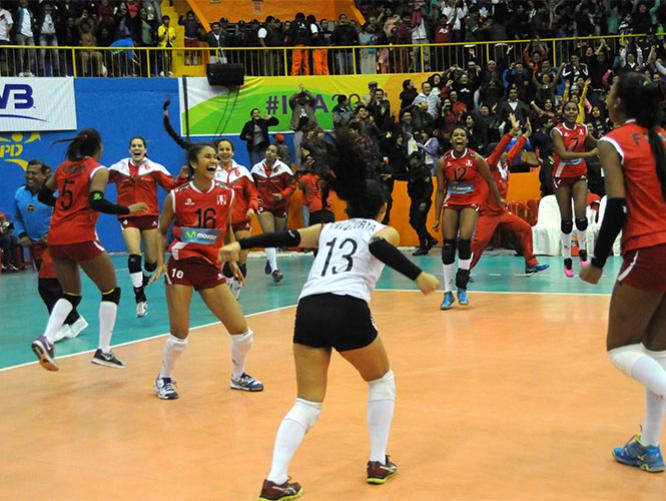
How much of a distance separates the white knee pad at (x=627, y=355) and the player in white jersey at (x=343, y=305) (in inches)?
45.0

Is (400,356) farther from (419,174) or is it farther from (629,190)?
(419,174)

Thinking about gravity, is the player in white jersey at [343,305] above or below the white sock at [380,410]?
above

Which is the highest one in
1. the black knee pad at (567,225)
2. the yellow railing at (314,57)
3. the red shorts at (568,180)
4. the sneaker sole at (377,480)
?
the yellow railing at (314,57)

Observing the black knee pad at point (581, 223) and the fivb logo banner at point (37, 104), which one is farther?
the fivb logo banner at point (37, 104)

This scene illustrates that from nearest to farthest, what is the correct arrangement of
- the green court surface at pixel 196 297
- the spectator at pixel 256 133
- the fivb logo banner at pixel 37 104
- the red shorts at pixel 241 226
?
1. the green court surface at pixel 196 297
2. the red shorts at pixel 241 226
3. the fivb logo banner at pixel 37 104
4. the spectator at pixel 256 133

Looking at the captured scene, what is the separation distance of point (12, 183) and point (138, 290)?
9.92 m

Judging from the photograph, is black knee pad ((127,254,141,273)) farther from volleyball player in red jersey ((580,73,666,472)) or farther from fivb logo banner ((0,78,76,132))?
fivb logo banner ((0,78,76,132))

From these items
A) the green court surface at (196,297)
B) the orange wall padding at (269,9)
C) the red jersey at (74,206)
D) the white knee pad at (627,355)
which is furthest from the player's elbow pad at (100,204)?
the orange wall padding at (269,9)

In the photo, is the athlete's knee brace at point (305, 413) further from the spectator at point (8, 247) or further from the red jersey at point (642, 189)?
the spectator at point (8, 247)

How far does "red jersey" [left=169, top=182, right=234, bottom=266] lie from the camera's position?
304 inches

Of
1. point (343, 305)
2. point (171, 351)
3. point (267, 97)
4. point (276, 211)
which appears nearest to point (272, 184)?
point (276, 211)

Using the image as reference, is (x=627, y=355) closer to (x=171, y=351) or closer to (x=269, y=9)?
(x=171, y=351)

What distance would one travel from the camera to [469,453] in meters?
6.03

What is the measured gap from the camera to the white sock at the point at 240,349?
779cm
